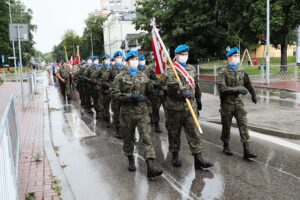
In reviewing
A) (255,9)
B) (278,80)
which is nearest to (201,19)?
(255,9)

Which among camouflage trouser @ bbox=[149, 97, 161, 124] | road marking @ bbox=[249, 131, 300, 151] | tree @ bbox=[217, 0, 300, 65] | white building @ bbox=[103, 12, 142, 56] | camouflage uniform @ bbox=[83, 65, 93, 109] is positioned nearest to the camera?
road marking @ bbox=[249, 131, 300, 151]

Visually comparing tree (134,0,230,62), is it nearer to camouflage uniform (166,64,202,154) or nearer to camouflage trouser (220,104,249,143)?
camouflage trouser (220,104,249,143)

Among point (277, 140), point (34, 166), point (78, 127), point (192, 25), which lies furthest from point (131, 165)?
point (192, 25)

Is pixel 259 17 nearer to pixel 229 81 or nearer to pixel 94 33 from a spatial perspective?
pixel 229 81

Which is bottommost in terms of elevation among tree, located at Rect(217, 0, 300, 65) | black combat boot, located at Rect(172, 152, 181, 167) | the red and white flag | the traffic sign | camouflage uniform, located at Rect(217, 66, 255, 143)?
black combat boot, located at Rect(172, 152, 181, 167)

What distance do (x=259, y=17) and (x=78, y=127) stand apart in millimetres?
15911

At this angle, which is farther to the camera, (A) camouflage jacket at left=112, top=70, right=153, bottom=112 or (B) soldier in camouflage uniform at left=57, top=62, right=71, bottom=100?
(B) soldier in camouflage uniform at left=57, top=62, right=71, bottom=100

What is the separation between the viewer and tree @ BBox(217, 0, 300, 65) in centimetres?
2139

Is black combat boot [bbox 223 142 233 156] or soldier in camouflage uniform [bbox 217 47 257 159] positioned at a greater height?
soldier in camouflage uniform [bbox 217 47 257 159]

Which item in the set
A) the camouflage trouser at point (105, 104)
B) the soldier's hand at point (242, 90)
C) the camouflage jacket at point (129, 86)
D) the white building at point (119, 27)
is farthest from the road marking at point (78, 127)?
the white building at point (119, 27)

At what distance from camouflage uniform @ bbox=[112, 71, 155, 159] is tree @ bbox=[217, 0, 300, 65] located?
17620 mm

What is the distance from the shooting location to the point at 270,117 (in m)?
9.43

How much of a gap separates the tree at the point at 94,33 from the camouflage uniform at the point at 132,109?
104 m

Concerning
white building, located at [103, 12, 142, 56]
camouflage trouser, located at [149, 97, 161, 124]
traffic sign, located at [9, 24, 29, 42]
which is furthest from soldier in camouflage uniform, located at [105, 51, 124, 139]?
white building, located at [103, 12, 142, 56]
